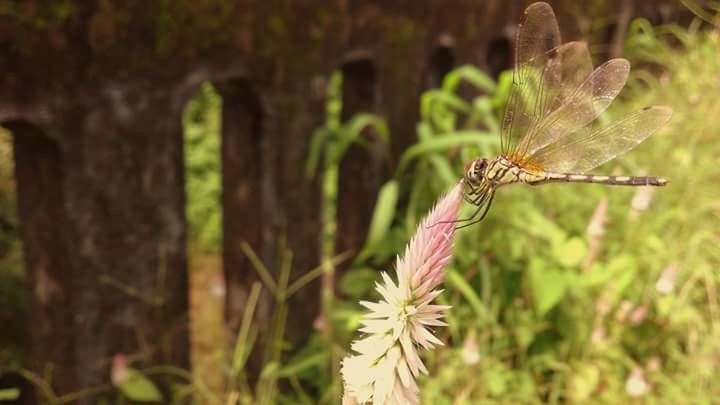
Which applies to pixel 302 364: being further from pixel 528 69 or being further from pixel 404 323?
pixel 404 323

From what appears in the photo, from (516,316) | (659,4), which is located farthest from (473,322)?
(659,4)

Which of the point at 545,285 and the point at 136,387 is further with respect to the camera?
the point at 545,285

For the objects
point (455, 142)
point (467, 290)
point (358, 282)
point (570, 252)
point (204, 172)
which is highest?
point (455, 142)

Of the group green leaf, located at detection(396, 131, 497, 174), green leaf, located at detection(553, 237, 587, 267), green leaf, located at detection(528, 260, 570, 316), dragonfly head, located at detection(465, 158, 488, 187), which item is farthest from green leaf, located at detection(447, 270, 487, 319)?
dragonfly head, located at detection(465, 158, 488, 187)

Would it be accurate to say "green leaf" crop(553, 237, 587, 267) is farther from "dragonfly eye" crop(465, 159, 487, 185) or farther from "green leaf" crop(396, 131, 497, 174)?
"dragonfly eye" crop(465, 159, 487, 185)

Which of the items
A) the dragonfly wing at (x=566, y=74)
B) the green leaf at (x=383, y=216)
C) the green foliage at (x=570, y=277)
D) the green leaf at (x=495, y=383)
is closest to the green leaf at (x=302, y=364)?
the green foliage at (x=570, y=277)

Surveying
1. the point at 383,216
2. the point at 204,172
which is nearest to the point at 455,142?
the point at 383,216
